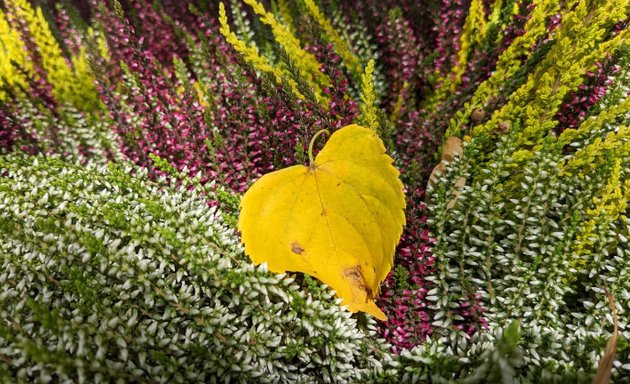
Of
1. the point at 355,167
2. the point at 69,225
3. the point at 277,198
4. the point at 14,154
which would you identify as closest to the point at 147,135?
the point at 14,154

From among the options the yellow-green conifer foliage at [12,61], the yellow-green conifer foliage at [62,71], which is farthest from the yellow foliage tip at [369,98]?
the yellow-green conifer foliage at [12,61]

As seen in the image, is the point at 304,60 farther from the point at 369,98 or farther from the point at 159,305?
the point at 159,305

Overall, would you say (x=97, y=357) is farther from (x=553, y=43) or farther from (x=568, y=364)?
(x=553, y=43)

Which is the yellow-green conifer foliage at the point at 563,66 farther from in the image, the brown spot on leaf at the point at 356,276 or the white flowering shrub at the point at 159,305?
the white flowering shrub at the point at 159,305

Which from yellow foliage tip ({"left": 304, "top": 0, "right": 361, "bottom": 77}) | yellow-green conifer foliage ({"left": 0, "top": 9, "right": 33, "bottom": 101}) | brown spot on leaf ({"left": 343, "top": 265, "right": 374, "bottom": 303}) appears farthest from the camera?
yellow-green conifer foliage ({"left": 0, "top": 9, "right": 33, "bottom": 101})

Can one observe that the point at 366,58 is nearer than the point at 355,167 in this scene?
No

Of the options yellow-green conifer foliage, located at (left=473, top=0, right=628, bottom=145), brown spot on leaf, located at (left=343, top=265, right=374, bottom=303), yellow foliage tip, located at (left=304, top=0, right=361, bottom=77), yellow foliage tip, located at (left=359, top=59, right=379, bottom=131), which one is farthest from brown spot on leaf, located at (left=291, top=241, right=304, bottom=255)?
yellow foliage tip, located at (left=304, top=0, right=361, bottom=77)

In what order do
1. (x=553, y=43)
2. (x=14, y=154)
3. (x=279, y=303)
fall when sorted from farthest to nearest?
(x=14, y=154), (x=553, y=43), (x=279, y=303)

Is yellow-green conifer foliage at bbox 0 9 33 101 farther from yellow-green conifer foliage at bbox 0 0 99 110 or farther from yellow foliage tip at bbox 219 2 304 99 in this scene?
yellow foliage tip at bbox 219 2 304 99
